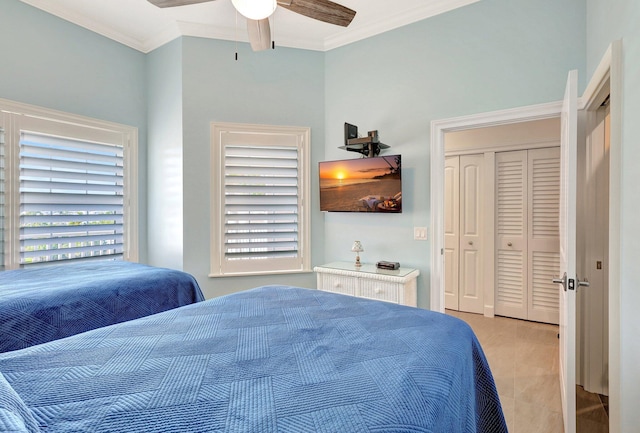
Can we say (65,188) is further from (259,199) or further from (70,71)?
(259,199)

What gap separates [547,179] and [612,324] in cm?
287

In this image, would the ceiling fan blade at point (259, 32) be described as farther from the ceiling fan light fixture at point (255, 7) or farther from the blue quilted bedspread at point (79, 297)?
the blue quilted bedspread at point (79, 297)

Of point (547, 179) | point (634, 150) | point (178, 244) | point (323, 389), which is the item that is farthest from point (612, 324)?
point (178, 244)

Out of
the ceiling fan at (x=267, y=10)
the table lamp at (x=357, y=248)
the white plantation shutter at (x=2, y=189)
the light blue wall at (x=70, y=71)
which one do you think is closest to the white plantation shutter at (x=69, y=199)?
the white plantation shutter at (x=2, y=189)

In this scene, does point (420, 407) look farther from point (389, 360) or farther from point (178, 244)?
point (178, 244)

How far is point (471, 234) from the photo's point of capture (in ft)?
14.6

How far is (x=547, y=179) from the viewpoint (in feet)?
13.0

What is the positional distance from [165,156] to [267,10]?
211cm

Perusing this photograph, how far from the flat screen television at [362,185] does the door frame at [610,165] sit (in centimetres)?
32

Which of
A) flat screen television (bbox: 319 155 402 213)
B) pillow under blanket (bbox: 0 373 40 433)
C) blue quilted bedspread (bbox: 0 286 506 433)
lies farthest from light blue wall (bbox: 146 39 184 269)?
pillow under blanket (bbox: 0 373 40 433)

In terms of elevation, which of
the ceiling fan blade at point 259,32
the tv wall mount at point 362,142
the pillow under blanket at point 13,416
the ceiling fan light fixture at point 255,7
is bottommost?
the pillow under blanket at point 13,416

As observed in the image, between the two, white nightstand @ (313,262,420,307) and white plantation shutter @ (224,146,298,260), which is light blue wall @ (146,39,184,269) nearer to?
white plantation shutter @ (224,146,298,260)

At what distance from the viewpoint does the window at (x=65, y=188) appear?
110 inches

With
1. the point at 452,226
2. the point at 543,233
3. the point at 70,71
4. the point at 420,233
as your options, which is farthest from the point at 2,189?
the point at 543,233
